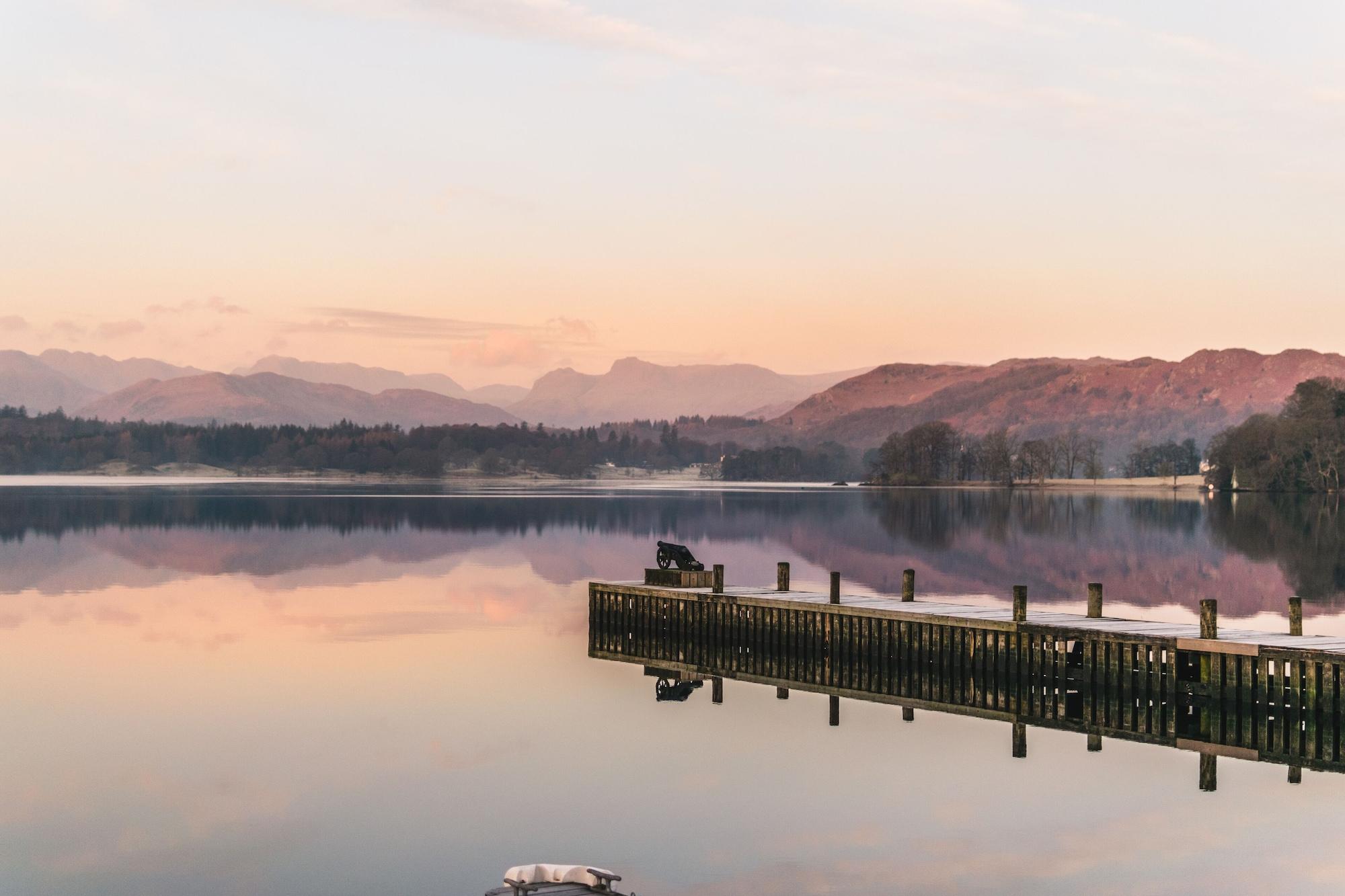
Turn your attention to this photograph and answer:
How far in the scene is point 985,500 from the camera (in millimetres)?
188500

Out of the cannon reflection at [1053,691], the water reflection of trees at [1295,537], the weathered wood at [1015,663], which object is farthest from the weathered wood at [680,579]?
the water reflection of trees at [1295,537]

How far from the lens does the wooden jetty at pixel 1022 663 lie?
2514cm

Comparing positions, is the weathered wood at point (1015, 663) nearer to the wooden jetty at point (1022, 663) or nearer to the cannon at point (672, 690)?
the wooden jetty at point (1022, 663)

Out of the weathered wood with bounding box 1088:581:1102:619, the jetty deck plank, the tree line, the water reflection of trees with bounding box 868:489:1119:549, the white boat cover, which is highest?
the tree line

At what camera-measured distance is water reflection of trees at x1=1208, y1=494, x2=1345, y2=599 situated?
59469 mm

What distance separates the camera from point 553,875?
50.8 feet

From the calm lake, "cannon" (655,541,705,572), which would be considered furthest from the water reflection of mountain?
"cannon" (655,541,705,572)

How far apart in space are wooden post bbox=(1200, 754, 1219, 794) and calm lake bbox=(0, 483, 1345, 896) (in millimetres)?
189

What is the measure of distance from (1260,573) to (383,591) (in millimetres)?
37882

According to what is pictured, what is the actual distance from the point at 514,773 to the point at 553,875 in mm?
8919

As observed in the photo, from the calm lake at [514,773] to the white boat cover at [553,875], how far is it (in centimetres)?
291

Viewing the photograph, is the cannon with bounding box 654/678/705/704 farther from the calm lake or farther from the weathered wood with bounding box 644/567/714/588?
the weathered wood with bounding box 644/567/714/588

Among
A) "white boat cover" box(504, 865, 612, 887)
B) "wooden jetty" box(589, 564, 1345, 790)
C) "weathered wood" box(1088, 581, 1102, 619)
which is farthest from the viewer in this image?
"weathered wood" box(1088, 581, 1102, 619)

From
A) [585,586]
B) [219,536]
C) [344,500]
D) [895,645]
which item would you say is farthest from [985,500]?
[895,645]
